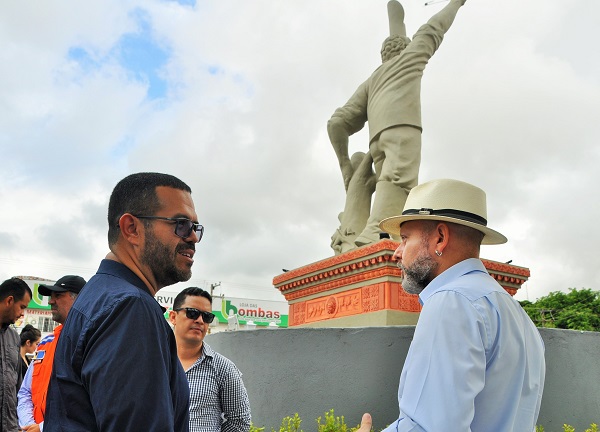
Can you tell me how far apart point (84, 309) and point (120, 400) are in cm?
30

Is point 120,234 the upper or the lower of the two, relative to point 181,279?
upper

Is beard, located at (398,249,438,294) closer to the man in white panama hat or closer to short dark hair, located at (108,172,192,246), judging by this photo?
the man in white panama hat

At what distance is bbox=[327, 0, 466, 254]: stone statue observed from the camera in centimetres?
749

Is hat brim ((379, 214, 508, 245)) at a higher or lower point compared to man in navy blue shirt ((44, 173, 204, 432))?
higher

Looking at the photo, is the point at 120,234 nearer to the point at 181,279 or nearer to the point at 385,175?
the point at 181,279

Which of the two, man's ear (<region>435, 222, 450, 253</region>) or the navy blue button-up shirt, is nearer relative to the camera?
the navy blue button-up shirt

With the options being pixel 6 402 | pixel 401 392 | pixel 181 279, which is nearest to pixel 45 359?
pixel 6 402

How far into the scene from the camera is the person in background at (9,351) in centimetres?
445

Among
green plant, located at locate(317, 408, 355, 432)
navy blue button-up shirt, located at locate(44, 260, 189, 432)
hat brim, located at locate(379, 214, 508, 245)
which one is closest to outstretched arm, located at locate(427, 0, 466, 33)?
green plant, located at locate(317, 408, 355, 432)

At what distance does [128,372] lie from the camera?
4.42ft

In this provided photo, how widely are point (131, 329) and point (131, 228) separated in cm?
40

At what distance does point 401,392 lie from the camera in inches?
72.3

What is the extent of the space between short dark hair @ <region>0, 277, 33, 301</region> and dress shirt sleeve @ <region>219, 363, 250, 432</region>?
6.91 feet

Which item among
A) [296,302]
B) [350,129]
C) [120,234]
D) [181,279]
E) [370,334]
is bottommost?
[181,279]
